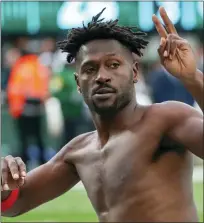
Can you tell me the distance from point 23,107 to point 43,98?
1.40ft

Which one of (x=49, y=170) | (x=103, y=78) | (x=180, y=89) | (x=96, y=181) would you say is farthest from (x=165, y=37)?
(x=180, y=89)

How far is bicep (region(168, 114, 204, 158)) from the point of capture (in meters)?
4.58

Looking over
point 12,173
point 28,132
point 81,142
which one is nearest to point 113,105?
point 81,142

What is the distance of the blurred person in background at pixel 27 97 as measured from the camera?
49.5 ft

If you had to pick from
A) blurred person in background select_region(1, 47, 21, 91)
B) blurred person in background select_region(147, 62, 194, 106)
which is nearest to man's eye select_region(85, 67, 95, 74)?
blurred person in background select_region(147, 62, 194, 106)

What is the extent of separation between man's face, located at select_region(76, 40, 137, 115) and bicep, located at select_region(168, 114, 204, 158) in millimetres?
348

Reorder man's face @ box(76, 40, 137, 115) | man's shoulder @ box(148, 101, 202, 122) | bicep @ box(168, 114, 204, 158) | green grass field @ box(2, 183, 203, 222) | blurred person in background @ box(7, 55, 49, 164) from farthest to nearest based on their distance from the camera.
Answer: blurred person in background @ box(7, 55, 49, 164) → green grass field @ box(2, 183, 203, 222) → man's face @ box(76, 40, 137, 115) → man's shoulder @ box(148, 101, 202, 122) → bicep @ box(168, 114, 204, 158)

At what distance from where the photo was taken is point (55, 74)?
15828 millimetres

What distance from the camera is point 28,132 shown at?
15.6 metres

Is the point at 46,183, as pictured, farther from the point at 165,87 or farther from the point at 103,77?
the point at 165,87

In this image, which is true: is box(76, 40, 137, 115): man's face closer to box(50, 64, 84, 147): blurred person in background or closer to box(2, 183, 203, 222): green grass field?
box(2, 183, 203, 222): green grass field

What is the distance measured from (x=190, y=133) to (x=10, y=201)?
1.33 metres

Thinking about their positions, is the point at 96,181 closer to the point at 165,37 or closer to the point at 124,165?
the point at 124,165

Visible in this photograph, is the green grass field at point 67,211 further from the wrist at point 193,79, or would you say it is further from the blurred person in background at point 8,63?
the wrist at point 193,79
